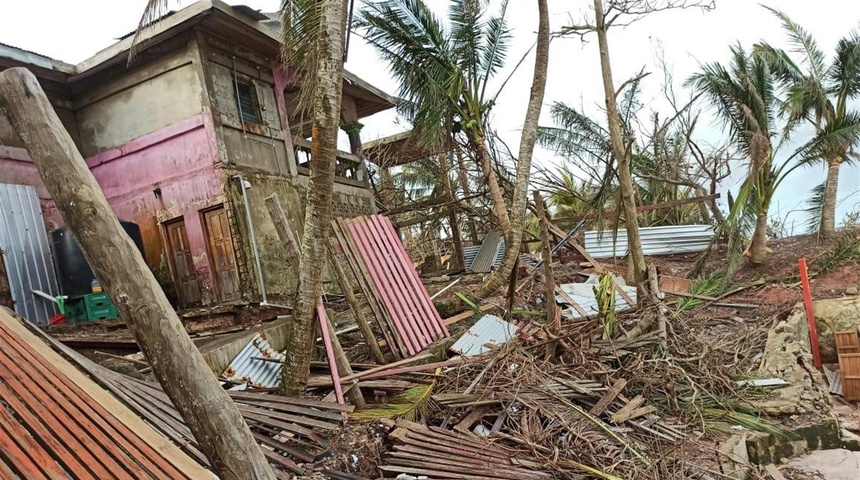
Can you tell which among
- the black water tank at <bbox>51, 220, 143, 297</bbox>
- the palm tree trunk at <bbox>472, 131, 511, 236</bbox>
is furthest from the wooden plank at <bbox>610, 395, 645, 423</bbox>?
the black water tank at <bbox>51, 220, 143, 297</bbox>

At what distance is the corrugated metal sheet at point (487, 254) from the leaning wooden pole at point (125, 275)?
10.7m

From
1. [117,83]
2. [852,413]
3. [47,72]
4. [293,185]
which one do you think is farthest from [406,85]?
[852,413]

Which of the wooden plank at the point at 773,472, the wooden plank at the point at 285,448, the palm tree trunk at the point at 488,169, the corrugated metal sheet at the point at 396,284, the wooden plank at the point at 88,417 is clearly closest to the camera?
the wooden plank at the point at 88,417

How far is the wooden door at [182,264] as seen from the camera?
9680mm

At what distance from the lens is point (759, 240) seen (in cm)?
1081

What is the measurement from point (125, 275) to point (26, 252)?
28.6ft

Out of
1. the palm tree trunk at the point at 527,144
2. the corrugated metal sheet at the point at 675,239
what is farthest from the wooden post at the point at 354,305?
the corrugated metal sheet at the point at 675,239

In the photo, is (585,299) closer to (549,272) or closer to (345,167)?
(549,272)

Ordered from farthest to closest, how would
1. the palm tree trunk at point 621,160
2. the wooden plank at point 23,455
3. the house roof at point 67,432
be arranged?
1. the palm tree trunk at point 621,160
2. the house roof at point 67,432
3. the wooden plank at point 23,455

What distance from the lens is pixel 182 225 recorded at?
968 centimetres

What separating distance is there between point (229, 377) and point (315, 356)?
861 mm

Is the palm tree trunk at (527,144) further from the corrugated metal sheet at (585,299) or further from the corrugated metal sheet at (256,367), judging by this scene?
the corrugated metal sheet at (256,367)

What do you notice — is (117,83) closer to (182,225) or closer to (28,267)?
(182,225)

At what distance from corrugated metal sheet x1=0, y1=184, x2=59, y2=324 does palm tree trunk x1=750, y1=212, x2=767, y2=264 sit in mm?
13753
